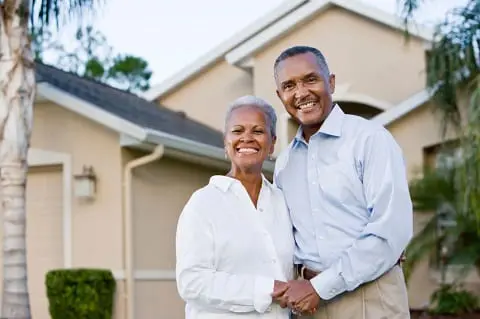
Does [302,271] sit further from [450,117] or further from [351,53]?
[351,53]

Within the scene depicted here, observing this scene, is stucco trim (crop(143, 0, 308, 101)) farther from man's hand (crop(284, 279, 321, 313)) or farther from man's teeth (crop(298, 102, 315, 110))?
man's hand (crop(284, 279, 321, 313))

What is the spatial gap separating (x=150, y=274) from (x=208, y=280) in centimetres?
790

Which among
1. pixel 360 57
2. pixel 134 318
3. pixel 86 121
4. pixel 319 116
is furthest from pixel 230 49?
pixel 319 116

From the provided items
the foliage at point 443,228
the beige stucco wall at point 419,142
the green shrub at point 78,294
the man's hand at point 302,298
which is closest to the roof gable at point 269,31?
the beige stucco wall at point 419,142

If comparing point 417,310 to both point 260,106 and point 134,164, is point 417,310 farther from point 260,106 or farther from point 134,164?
point 260,106

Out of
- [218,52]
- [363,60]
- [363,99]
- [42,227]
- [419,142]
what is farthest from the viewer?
[218,52]

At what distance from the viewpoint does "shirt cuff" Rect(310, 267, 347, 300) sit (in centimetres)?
317

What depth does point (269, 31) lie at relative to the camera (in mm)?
14984

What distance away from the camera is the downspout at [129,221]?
10469mm

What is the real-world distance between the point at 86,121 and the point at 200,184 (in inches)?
83.1

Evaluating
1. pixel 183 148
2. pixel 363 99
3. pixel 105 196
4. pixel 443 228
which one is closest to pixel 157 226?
pixel 105 196

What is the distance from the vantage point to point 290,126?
1397 centimetres

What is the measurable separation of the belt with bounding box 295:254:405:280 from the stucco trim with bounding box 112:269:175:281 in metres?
7.32

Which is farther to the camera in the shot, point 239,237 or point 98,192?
point 98,192
